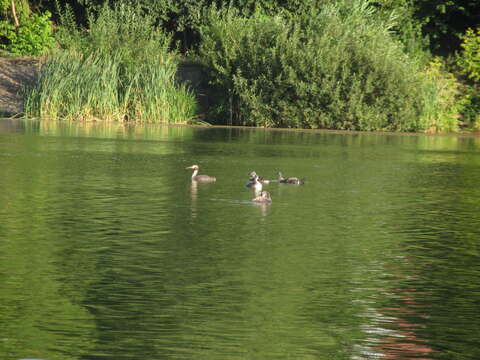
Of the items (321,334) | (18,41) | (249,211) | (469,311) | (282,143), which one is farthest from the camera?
(18,41)

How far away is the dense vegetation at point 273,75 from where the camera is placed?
41938 mm

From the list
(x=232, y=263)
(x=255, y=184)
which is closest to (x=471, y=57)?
(x=255, y=184)

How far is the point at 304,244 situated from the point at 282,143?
20.0 meters

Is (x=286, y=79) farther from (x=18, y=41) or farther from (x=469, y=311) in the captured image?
(x=469, y=311)

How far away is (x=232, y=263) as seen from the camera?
483 inches

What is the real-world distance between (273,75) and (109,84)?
261 inches

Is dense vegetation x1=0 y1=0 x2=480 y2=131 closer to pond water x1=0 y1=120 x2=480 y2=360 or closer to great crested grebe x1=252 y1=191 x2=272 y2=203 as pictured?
pond water x1=0 y1=120 x2=480 y2=360

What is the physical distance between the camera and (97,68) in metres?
41.9

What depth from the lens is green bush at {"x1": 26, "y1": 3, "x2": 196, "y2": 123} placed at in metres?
41.4

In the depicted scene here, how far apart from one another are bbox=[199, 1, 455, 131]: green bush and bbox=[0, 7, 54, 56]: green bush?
9593 mm

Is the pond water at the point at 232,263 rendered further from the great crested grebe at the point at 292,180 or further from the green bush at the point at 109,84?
the green bush at the point at 109,84

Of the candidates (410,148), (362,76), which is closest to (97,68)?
(362,76)

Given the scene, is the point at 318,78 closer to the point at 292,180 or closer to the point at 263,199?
the point at 292,180

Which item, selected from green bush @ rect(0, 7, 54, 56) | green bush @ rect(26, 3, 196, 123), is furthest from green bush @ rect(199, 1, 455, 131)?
green bush @ rect(0, 7, 54, 56)
